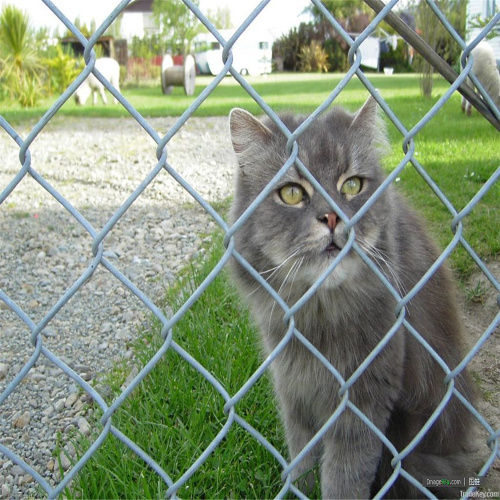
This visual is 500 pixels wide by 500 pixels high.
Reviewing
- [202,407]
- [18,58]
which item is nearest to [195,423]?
[202,407]

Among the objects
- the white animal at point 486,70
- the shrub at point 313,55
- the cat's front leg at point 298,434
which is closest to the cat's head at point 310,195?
the cat's front leg at point 298,434

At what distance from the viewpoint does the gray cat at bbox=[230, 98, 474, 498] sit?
179 cm

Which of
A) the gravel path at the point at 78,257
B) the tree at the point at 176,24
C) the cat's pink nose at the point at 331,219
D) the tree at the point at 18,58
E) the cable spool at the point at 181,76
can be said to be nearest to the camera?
the cat's pink nose at the point at 331,219

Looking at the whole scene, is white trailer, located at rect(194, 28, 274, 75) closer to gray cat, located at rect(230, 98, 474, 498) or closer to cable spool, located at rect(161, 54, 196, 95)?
gray cat, located at rect(230, 98, 474, 498)

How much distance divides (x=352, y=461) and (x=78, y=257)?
333cm

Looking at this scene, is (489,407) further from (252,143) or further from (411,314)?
(252,143)

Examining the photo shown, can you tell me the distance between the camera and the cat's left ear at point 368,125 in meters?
2.00

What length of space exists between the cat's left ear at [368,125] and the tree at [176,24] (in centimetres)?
2277

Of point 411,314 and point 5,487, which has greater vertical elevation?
point 411,314

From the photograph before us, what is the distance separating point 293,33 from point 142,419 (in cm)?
420

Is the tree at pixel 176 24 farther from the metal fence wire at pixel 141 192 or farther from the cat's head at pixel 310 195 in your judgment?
the metal fence wire at pixel 141 192

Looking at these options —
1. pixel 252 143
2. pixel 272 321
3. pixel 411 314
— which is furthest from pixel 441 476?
pixel 252 143

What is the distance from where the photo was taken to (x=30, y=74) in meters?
15.8

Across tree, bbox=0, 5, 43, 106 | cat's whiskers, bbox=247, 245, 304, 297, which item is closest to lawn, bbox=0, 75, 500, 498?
cat's whiskers, bbox=247, 245, 304, 297
